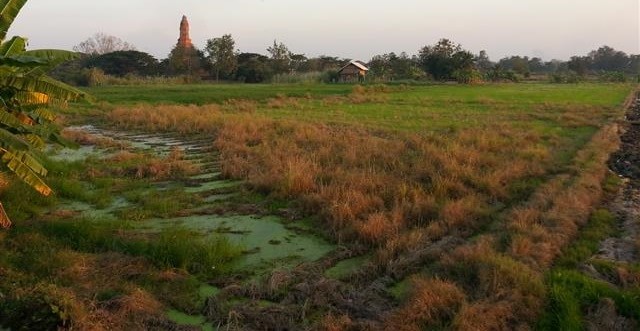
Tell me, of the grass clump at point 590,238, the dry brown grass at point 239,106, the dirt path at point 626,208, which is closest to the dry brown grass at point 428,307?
the grass clump at point 590,238

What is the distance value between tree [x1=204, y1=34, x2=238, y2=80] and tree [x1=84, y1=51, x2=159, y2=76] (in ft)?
27.6

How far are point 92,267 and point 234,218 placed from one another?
9.34 feet

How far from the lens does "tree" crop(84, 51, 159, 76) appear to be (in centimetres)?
6188

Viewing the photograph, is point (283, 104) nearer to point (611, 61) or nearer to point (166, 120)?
point (166, 120)

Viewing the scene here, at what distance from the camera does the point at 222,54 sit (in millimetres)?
60031

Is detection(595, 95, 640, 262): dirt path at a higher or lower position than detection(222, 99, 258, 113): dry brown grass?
lower

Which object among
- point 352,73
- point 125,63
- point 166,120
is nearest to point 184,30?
point 125,63

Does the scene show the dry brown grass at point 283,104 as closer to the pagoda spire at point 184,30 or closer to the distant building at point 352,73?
the distant building at point 352,73

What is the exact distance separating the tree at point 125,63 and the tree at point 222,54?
8417mm

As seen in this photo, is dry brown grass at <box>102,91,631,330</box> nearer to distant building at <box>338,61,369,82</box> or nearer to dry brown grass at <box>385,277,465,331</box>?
dry brown grass at <box>385,277,465,331</box>

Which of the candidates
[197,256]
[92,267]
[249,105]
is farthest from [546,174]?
[249,105]

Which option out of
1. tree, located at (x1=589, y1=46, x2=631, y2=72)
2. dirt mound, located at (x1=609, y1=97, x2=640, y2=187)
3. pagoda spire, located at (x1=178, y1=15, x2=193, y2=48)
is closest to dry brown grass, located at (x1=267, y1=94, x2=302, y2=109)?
dirt mound, located at (x1=609, y1=97, x2=640, y2=187)

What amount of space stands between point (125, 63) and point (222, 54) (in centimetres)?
1225

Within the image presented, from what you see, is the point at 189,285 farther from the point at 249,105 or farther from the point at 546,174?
the point at 249,105
